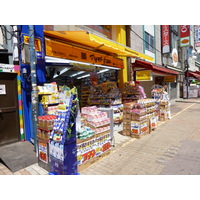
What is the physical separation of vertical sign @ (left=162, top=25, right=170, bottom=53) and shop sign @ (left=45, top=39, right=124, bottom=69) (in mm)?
10535

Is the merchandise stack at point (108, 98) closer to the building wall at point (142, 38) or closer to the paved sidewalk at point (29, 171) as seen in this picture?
the paved sidewalk at point (29, 171)

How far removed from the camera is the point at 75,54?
6410 millimetres

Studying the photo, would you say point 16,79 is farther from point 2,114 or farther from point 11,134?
point 11,134

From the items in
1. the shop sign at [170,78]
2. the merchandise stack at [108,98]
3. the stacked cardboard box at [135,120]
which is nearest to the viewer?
the stacked cardboard box at [135,120]

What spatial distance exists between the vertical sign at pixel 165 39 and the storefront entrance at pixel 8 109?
51.5ft

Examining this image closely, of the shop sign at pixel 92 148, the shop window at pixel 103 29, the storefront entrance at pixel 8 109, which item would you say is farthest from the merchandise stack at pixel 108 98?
the shop window at pixel 103 29

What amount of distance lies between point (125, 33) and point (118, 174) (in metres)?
10.3

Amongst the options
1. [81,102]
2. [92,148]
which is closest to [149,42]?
[81,102]

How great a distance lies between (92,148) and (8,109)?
3172 millimetres

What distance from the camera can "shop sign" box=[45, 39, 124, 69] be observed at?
18.2 feet

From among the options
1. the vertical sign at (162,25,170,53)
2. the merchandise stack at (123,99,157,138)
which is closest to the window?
the vertical sign at (162,25,170,53)

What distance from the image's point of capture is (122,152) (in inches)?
191

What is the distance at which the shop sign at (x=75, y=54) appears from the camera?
5.55 metres

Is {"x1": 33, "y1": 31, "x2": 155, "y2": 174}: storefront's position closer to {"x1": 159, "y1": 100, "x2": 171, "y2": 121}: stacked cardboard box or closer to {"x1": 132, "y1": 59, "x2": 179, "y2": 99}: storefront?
{"x1": 159, "y1": 100, "x2": 171, "y2": 121}: stacked cardboard box
